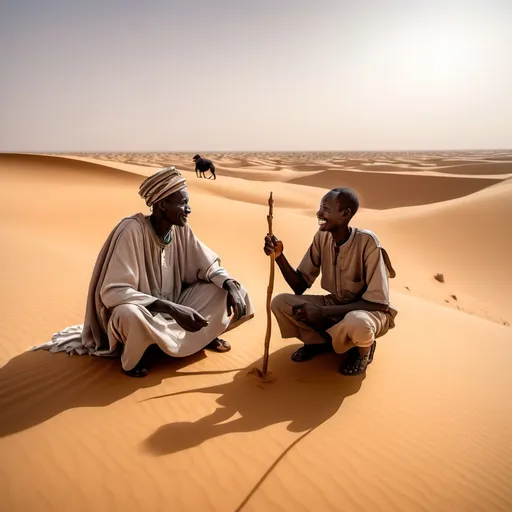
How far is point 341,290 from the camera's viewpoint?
3834mm

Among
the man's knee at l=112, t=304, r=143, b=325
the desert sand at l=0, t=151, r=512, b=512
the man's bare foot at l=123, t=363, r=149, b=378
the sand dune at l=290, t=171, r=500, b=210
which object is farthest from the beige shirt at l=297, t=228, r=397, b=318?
the sand dune at l=290, t=171, r=500, b=210

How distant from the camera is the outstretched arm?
3.58 m

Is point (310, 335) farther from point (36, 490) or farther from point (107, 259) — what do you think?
point (36, 490)

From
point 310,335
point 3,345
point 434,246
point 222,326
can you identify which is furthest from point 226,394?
point 434,246

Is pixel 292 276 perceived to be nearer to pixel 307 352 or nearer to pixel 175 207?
pixel 307 352

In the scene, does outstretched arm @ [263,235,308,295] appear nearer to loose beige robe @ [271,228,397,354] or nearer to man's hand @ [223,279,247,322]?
loose beige robe @ [271,228,397,354]

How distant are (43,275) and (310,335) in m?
4.46

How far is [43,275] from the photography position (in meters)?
6.30

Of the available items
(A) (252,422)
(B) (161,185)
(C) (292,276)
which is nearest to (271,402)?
(A) (252,422)

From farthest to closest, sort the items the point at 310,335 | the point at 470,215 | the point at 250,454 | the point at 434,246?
the point at 470,215, the point at 434,246, the point at 310,335, the point at 250,454

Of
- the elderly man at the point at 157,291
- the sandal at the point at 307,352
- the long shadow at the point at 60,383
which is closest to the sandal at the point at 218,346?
the elderly man at the point at 157,291

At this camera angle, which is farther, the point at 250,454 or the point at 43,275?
the point at 43,275

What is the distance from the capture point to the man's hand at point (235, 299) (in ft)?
12.3

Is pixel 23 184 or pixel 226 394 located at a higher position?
pixel 23 184
